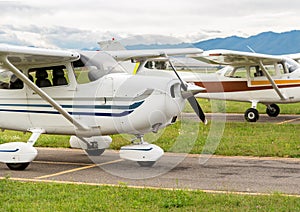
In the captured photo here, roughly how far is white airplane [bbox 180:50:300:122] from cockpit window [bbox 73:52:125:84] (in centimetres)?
965

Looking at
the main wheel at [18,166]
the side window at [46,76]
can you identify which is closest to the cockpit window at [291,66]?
the side window at [46,76]

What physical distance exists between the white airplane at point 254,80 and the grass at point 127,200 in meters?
12.9

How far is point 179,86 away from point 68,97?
7.57 ft

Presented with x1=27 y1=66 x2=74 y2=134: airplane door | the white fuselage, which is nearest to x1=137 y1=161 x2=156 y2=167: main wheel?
the white fuselage

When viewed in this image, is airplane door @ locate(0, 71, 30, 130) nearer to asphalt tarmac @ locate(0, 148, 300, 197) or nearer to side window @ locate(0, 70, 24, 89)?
side window @ locate(0, 70, 24, 89)

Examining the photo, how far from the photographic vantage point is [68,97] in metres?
11.8

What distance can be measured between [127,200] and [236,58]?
1433 cm

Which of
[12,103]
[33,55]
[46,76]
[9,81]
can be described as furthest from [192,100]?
[9,81]

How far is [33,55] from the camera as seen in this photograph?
10.9 metres

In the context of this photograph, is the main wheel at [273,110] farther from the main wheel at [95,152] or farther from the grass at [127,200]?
the grass at [127,200]

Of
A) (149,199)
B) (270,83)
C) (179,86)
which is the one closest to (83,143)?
(179,86)

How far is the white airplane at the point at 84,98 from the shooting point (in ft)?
36.0

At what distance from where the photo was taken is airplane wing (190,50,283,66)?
20.2m

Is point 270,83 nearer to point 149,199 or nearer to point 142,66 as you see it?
point 142,66
